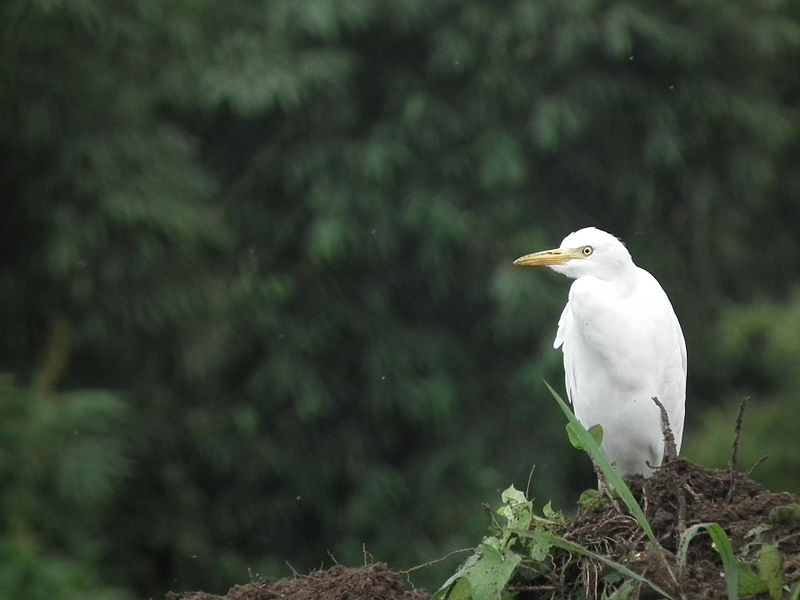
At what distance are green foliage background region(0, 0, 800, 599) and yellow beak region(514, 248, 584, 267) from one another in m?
3.63

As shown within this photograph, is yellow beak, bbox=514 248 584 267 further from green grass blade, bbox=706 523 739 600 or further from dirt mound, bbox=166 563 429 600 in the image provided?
green grass blade, bbox=706 523 739 600

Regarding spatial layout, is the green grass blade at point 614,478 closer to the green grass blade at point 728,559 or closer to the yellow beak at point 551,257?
the green grass blade at point 728,559

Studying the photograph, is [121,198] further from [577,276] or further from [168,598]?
[168,598]

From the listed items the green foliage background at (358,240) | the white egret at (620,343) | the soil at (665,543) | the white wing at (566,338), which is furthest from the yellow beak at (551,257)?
the green foliage background at (358,240)

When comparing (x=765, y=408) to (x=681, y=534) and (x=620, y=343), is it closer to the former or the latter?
(x=620, y=343)

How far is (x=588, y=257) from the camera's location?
12.6ft

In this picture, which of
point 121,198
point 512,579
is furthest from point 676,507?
point 121,198

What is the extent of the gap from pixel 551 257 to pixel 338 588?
4.49 feet

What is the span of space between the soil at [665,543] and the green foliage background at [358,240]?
4.46 metres

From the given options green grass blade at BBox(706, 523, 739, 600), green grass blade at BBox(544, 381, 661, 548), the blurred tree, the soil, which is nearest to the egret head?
the soil

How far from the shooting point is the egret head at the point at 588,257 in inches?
150

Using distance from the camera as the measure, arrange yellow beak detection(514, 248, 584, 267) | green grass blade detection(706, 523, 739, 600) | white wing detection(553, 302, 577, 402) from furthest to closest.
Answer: white wing detection(553, 302, 577, 402) → yellow beak detection(514, 248, 584, 267) → green grass blade detection(706, 523, 739, 600)

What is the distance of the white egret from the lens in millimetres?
3857

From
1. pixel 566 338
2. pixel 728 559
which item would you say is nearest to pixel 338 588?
pixel 728 559
